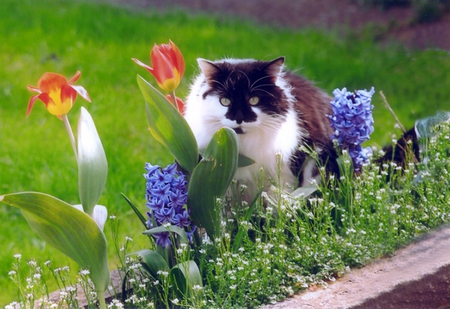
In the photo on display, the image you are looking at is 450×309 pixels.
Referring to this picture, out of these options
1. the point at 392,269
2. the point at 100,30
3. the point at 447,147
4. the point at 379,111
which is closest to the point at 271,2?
the point at 100,30

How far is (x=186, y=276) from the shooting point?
203 cm

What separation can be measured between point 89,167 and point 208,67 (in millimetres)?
621

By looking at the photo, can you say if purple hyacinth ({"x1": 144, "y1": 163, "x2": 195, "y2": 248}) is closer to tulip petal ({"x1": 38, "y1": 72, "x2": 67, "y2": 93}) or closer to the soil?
tulip petal ({"x1": 38, "y1": 72, "x2": 67, "y2": 93})

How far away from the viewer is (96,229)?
1.97 metres

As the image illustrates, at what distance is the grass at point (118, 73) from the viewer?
145 inches

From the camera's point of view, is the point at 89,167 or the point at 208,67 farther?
the point at 208,67

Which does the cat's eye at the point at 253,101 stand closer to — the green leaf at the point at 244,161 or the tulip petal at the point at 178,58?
the green leaf at the point at 244,161

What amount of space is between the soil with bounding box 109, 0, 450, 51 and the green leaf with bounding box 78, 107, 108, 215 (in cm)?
365

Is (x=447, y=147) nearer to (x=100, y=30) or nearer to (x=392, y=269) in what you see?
(x=392, y=269)

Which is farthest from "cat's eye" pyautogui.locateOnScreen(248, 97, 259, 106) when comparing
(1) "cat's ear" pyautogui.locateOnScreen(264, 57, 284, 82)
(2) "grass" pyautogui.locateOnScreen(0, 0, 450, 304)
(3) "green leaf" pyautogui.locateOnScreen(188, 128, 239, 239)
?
(2) "grass" pyautogui.locateOnScreen(0, 0, 450, 304)

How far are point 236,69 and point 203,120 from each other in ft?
0.72

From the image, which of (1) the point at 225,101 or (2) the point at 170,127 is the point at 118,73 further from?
(2) the point at 170,127

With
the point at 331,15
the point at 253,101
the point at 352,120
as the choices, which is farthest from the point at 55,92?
the point at 331,15

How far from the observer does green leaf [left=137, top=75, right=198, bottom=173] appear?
211cm
